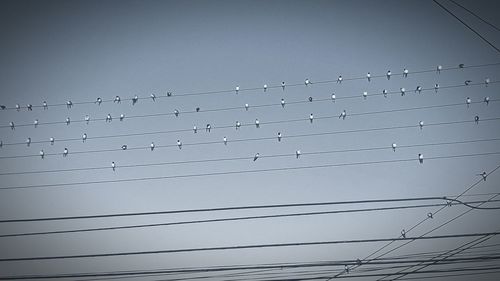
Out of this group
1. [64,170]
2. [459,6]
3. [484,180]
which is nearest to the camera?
[459,6]

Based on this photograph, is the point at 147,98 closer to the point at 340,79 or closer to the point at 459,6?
the point at 340,79

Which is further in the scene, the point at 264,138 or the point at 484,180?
the point at 484,180

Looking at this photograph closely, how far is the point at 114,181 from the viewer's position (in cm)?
942

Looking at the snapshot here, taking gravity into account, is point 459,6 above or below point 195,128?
above

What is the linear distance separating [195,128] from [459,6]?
532 centimetres

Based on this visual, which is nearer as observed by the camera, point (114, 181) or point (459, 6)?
point (459, 6)

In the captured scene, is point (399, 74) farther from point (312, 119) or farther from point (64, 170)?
point (64, 170)

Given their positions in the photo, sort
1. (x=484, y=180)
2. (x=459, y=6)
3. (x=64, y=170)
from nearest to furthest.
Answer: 1. (x=459, y=6)
2. (x=64, y=170)
3. (x=484, y=180)

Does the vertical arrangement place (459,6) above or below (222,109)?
above

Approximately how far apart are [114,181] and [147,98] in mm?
1807

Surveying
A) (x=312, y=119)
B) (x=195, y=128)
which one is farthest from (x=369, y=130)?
(x=195, y=128)

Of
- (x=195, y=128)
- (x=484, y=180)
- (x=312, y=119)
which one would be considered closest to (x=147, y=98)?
(x=195, y=128)

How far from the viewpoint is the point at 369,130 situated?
9227mm

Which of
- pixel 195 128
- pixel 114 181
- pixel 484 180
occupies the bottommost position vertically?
pixel 484 180
